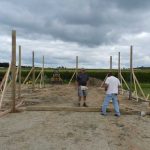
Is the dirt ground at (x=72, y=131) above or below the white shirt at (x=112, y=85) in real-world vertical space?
below

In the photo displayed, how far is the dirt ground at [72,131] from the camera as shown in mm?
10008

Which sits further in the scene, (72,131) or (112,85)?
(112,85)

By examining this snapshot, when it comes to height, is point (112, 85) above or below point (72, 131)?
above

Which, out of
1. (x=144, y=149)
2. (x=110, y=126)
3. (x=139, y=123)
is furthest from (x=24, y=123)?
(x=144, y=149)

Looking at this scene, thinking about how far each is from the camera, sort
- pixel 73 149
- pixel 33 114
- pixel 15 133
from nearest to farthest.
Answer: pixel 73 149, pixel 15 133, pixel 33 114

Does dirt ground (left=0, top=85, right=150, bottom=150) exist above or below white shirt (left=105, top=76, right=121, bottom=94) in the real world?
below

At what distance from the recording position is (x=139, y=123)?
14148mm

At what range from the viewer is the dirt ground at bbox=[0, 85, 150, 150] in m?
10.0

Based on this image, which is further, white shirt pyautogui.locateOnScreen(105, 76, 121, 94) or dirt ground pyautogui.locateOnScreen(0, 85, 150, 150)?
white shirt pyautogui.locateOnScreen(105, 76, 121, 94)

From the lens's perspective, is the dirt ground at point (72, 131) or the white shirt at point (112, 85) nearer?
the dirt ground at point (72, 131)

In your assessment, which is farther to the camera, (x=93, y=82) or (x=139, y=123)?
(x=93, y=82)

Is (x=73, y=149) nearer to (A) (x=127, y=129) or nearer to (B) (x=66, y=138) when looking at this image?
(B) (x=66, y=138)

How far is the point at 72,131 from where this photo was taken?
12000 millimetres

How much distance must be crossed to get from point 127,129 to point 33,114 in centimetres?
448
